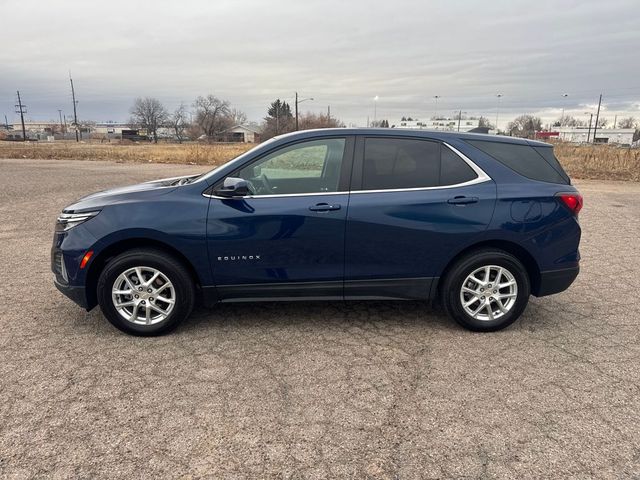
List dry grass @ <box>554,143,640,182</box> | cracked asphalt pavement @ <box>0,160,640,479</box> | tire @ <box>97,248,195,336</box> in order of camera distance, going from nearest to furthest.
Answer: cracked asphalt pavement @ <box>0,160,640,479</box> < tire @ <box>97,248,195,336</box> < dry grass @ <box>554,143,640,182</box>

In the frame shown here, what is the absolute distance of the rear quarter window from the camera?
408cm

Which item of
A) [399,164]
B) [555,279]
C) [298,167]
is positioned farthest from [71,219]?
[555,279]

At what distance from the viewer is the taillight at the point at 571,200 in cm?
402

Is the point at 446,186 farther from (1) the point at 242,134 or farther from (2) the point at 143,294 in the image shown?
(1) the point at 242,134

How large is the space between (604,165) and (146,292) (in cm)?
2303

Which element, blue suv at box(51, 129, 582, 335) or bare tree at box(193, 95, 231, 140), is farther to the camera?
bare tree at box(193, 95, 231, 140)

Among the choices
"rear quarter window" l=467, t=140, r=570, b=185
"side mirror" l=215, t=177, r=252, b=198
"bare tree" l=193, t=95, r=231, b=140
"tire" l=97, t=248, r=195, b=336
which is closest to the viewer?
"side mirror" l=215, t=177, r=252, b=198

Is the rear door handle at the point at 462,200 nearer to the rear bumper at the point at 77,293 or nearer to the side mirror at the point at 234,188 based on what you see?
the side mirror at the point at 234,188

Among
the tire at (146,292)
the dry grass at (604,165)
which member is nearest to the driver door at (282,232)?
the tire at (146,292)

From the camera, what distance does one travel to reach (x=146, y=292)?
12.8ft

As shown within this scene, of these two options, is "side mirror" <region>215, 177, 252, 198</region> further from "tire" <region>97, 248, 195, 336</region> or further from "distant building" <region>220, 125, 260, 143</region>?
"distant building" <region>220, 125, 260, 143</region>

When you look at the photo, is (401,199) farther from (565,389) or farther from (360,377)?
(565,389)

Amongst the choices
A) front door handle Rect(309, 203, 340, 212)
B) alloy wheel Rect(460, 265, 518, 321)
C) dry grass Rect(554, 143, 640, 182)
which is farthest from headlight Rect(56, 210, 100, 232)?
dry grass Rect(554, 143, 640, 182)

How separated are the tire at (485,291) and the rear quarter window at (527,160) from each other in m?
0.75
